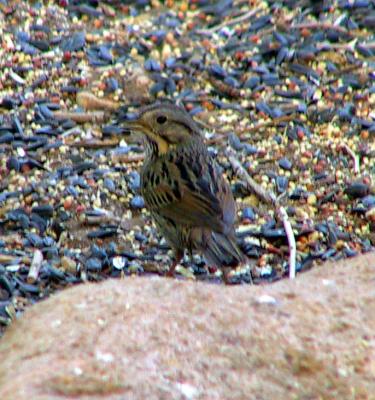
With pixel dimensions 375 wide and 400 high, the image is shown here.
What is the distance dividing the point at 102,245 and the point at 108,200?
0.45 meters

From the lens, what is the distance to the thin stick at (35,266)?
6798 millimetres

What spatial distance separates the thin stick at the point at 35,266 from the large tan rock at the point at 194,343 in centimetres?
180

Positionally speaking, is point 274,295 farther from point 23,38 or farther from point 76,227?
point 23,38

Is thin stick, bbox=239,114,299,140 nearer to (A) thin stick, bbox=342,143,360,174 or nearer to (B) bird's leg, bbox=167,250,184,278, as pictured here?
(A) thin stick, bbox=342,143,360,174

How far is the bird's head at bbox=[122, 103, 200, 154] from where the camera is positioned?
7246mm

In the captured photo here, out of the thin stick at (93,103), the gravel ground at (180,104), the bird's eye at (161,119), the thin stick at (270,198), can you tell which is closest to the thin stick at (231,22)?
the gravel ground at (180,104)

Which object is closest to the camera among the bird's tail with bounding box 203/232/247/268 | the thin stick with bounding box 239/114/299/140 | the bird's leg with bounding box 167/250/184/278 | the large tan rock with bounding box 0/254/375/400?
the large tan rock with bounding box 0/254/375/400

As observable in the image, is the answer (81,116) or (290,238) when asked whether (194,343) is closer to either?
(290,238)

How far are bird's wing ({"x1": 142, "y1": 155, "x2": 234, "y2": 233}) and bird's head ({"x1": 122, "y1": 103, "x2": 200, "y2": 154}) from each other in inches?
8.7

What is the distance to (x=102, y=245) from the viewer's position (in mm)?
7207

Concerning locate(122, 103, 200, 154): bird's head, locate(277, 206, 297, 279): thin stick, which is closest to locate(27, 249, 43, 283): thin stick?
locate(122, 103, 200, 154): bird's head

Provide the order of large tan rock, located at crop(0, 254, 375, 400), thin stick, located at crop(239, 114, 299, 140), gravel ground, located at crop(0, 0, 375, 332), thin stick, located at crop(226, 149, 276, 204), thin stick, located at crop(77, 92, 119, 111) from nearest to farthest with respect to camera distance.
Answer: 1. large tan rock, located at crop(0, 254, 375, 400)
2. gravel ground, located at crop(0, 0, 375, 332)
3. thin stick, located at crop(226, 149, 276, 204)
4. thin stick, located at crop(239, 114, 299, 140)
5. thin stick, located at crop(77, 92, 119, 111)

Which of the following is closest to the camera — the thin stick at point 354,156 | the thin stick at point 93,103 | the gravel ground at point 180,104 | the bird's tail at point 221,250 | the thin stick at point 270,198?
the bird's tail at point 221,250

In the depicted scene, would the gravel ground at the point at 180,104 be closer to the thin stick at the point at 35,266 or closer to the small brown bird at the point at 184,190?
the thin stick at the point at 35,266
